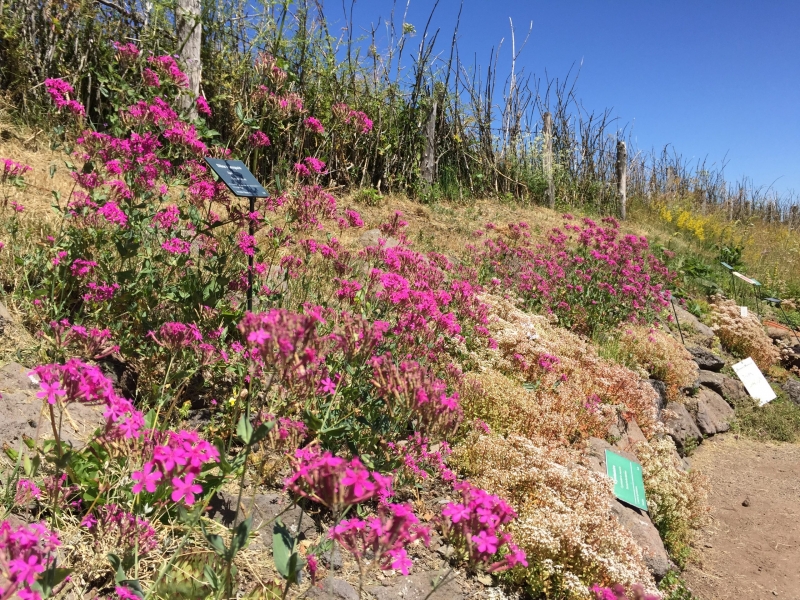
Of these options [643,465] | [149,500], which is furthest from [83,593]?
[643,465]

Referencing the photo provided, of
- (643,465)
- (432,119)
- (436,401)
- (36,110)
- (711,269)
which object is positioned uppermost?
(432,119)

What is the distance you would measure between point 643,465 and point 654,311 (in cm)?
367

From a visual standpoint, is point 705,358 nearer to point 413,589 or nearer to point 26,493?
point 413,589

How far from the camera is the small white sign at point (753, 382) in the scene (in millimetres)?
7613

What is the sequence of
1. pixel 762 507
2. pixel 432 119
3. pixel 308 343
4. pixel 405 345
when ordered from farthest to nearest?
1. pixel 432 119
2. pixel 762 507
3. pixel 405 345
4. pixel 308 343

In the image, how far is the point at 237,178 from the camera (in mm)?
2947

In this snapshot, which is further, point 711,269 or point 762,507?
point 711,269

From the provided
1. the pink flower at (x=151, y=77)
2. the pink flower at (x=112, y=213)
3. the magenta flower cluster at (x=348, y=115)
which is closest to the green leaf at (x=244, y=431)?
the pink flower at (x=112, y=213)

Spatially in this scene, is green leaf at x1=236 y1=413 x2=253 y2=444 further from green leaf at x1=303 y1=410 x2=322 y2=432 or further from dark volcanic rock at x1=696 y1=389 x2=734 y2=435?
dark volcanic rock at x1=696 y1=389 x2=734 y2=435

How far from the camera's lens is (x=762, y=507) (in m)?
5.10

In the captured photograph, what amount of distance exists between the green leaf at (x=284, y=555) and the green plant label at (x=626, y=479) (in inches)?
113

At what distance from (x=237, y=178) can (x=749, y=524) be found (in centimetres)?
516

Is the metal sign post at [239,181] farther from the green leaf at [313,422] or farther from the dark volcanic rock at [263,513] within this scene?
the dark volcanic rock at [263,513]

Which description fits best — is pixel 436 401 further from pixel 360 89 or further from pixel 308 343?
pixel 360 89
